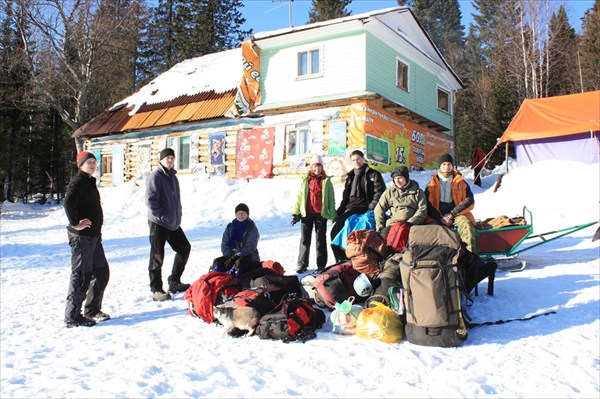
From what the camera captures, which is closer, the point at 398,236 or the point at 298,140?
the point at 398,236

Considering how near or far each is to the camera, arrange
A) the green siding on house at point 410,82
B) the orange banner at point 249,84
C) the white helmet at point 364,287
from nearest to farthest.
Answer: the white helmet at point 364,287 < the green siding on house at point 410,82 < the orange banner at point 249,84

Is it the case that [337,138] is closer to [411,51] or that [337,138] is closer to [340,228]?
[411,51]

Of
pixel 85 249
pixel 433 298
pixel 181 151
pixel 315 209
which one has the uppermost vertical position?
pixel 181 151

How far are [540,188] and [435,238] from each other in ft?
33.3

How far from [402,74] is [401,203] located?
540 inches

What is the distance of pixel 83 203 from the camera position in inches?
189

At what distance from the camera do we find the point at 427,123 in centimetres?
1939

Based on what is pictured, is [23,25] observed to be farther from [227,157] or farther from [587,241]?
[587,241]

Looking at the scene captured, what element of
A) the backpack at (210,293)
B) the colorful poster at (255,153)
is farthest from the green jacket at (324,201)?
the colorful poster at (255,153)

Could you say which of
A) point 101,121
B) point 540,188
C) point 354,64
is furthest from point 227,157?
point 540,188

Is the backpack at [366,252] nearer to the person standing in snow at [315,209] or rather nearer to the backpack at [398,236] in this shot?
the backpack at [398,236]

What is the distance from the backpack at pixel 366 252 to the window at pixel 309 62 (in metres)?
12.2

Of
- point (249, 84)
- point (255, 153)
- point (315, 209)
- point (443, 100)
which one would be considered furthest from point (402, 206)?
point (443, 100)

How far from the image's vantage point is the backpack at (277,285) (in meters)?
4.54
